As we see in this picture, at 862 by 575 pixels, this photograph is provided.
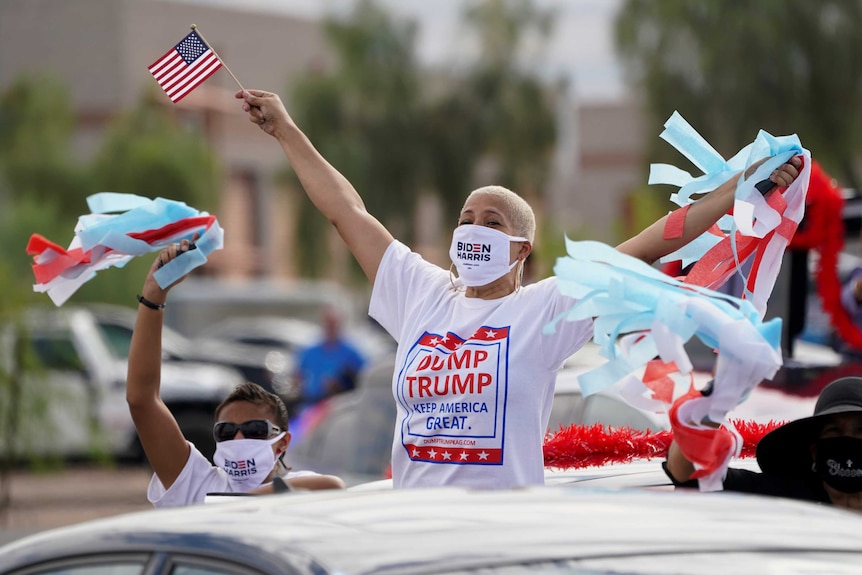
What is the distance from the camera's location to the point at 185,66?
17.9 ft

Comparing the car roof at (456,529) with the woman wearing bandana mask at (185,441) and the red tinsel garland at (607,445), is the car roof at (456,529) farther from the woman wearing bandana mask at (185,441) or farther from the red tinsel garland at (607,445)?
the red tinsel garland at (607,445)

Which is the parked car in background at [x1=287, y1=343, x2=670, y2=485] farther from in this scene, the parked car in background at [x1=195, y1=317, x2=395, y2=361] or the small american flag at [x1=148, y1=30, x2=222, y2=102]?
the parked car in background at [x1=195, y1=317, x2=395, y2=361]

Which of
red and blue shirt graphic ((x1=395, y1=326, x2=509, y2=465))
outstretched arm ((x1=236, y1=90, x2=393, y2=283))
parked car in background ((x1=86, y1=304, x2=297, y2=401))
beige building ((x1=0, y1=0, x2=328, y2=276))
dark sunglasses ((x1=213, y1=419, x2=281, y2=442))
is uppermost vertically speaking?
beige building ((x1=0, y1=0, x2=328, y2=276))

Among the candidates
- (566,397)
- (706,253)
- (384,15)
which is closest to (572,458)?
(706,253)

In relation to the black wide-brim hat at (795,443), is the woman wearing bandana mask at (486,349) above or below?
above

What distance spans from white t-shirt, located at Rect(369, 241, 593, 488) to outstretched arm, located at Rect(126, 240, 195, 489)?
0.76 metres

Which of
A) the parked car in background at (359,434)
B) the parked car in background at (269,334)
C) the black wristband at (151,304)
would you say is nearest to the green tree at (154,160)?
the parked car in background at (269,334)

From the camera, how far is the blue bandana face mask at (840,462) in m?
4.50

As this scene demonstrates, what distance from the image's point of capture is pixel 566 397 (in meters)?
7.25

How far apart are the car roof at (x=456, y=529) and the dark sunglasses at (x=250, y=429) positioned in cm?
157

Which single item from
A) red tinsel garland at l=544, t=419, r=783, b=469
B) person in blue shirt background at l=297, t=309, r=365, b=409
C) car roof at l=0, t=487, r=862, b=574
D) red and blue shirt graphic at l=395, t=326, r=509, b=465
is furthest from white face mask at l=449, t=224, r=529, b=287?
person in blue shirt background at l=297, t=309, r=365, b=409

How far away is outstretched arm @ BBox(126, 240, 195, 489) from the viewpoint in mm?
4586

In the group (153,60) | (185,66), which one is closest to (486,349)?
(185,66)

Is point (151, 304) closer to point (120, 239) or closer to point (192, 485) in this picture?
point (120, 239)
